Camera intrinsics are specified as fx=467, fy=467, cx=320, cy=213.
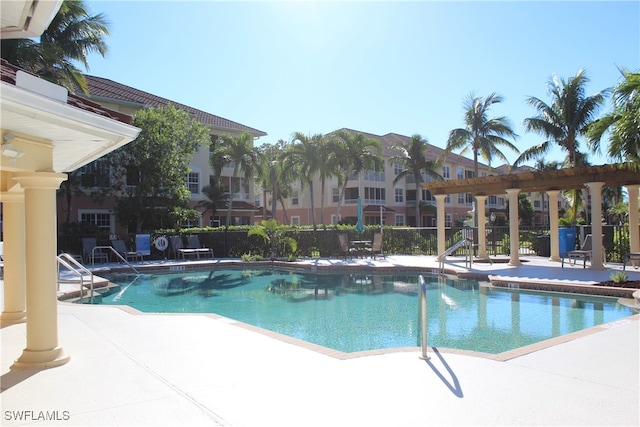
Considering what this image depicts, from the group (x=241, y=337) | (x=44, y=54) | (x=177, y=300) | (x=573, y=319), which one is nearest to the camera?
(x=241, y=337)

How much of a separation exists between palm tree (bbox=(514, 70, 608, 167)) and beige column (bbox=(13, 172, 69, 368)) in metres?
27.5

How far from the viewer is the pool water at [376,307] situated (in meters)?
7.54

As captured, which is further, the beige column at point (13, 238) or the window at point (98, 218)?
the window at point (98, 218)

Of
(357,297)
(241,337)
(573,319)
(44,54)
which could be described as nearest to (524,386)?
(241,337)

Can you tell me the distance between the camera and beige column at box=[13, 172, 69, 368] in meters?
4.75

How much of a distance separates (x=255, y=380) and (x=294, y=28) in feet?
29.0

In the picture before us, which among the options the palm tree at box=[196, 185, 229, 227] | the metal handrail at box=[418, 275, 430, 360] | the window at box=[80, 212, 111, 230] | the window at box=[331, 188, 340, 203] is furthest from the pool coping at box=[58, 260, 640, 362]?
the window at box=[331, 188, 340, 203]

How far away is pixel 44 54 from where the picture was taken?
18.3 meters

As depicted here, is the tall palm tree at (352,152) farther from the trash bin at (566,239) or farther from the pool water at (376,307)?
the pool water at (376,307)

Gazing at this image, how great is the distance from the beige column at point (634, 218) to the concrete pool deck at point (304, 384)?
10.6 meters

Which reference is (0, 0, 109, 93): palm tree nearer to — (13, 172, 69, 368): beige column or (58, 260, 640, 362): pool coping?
(58, 260, 640, 362): pool coping

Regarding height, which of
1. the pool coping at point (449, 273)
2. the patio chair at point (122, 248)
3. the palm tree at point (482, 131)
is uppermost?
the palm tree at point (482, 131)

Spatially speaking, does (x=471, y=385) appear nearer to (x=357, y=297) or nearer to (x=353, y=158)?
(x=357, y=297)

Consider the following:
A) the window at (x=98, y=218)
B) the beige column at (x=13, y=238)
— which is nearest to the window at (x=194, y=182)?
the window at (x=98, y=218)
